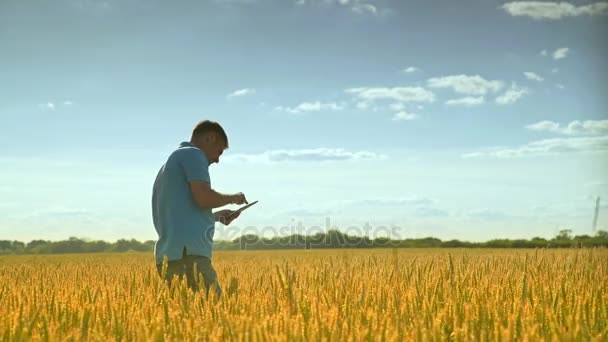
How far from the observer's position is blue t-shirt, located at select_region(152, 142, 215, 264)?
17.3ft

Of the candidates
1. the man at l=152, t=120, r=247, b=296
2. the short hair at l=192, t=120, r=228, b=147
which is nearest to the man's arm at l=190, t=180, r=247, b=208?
the man at l=152, t=120, r=247, b=296

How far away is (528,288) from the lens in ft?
15.5

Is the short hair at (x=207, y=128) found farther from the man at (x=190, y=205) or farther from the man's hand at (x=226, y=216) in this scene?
the man's hand at (x=226, y=216)

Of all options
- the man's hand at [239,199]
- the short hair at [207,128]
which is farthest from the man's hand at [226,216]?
the short hair at [207,128]

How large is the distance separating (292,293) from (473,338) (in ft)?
3.83

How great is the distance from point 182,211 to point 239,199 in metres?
0.56

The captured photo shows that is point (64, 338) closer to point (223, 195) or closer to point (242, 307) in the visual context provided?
point (242, 307)

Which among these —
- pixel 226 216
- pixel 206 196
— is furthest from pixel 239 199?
pixel 226 216

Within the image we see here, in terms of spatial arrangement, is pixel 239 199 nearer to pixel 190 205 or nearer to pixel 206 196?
pixel 206 196

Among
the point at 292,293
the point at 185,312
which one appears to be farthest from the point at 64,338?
the point at 292,293

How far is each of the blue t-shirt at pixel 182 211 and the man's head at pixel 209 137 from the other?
137 millimetres

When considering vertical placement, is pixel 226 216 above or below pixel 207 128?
below

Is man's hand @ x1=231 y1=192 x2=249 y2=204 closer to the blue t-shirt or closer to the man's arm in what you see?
the man's arm

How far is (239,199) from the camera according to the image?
532 cm
